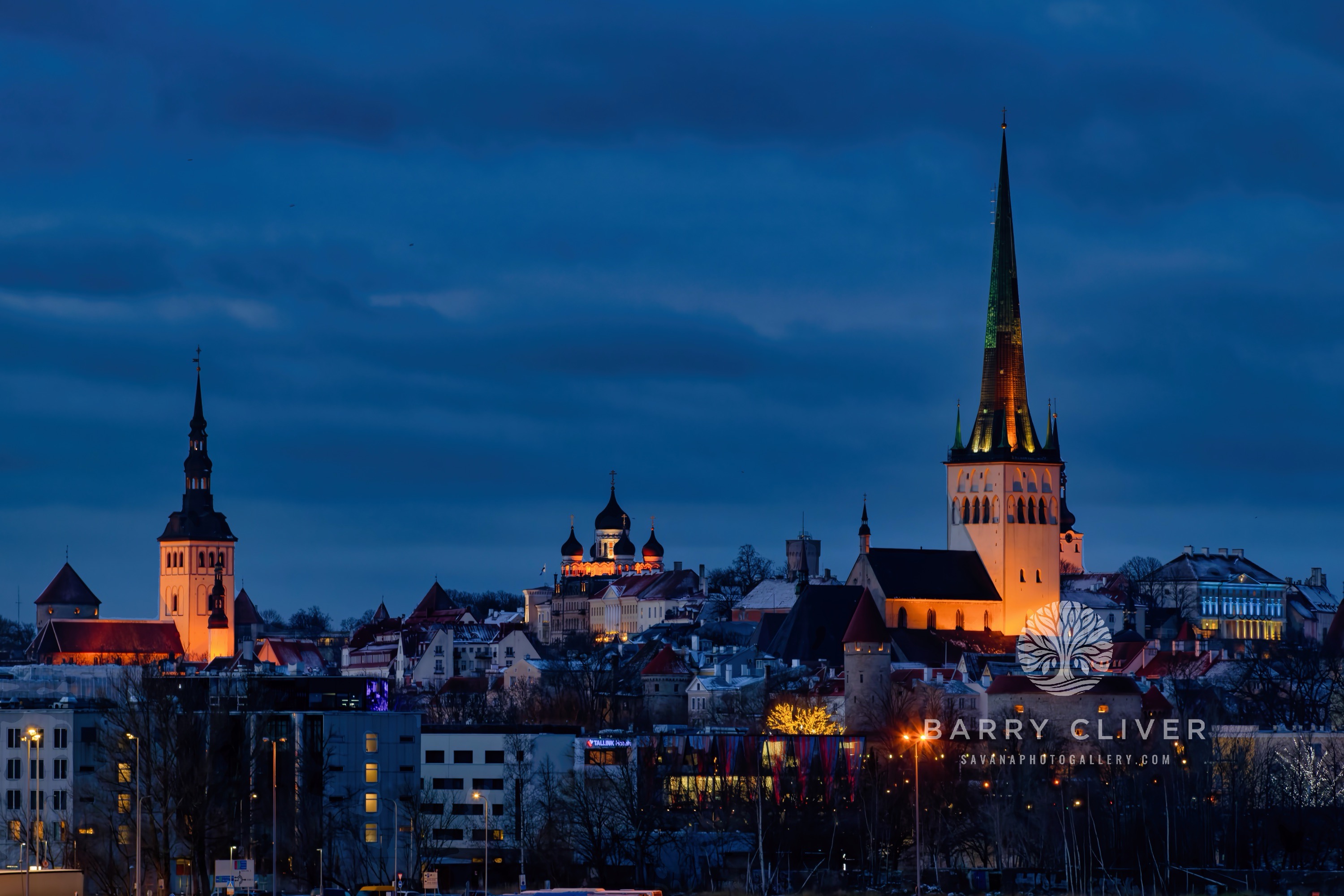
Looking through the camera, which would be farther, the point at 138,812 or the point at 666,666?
the point at 666,666

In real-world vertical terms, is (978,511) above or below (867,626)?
above

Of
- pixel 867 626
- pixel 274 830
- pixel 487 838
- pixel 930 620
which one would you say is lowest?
pixel 487 838

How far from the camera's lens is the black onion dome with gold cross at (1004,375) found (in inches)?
7151

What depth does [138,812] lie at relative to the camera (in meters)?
74.6

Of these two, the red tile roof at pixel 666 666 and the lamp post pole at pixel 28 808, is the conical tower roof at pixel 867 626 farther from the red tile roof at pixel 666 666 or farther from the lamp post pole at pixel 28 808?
the lamp post pole at pixel 28 808

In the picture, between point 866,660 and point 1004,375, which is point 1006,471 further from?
point 866,660

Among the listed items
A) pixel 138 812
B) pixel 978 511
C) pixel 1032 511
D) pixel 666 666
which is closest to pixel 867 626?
pixel 666 666

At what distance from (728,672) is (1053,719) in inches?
1418

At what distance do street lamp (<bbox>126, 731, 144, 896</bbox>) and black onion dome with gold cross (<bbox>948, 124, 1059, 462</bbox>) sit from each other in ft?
330

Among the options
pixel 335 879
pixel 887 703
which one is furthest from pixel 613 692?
pixel 335 879

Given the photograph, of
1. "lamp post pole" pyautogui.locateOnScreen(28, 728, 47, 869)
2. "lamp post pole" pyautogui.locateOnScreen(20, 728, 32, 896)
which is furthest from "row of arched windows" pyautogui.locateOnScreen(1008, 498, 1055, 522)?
"lamp post pole" pyautogui.locateOnScreen(20, 728, 32, 896)

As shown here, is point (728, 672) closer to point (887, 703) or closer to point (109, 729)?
point (887, 703)

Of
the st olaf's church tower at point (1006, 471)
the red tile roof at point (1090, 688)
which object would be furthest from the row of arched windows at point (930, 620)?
the red tile roof at point (1090, 688)

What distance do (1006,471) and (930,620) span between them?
40.7 ft
